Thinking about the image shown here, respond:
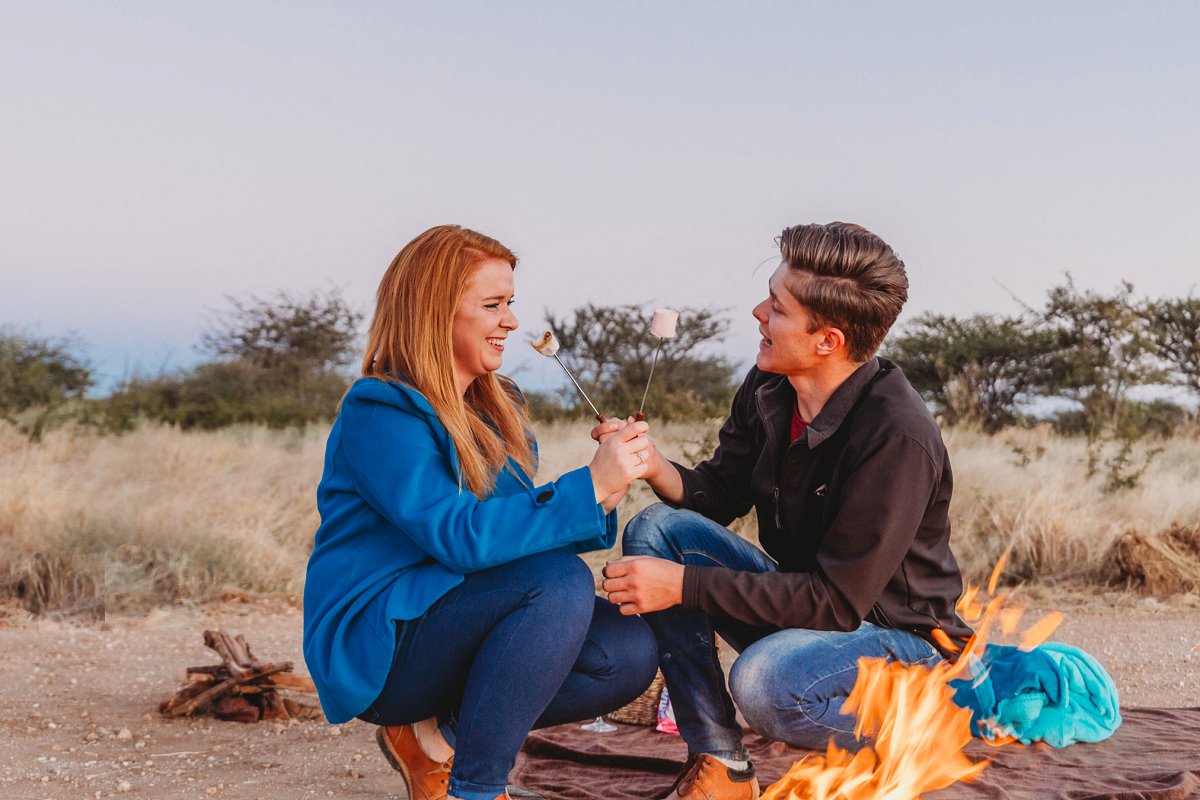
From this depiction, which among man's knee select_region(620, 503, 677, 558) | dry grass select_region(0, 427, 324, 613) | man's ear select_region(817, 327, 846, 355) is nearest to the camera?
man's ear select_region(817, 327, 846, 355)

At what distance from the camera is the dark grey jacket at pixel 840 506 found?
7.87 feet

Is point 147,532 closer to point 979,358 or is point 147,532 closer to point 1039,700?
point 1039,700

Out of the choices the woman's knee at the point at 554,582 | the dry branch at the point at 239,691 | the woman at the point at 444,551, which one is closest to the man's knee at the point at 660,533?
the woman at the point at 444,551

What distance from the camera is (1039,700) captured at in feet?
10.8

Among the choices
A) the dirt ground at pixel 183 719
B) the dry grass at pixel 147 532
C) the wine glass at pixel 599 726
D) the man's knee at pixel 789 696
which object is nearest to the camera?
the man's knee at pixel 789 696

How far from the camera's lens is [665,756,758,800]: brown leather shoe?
8.60ft

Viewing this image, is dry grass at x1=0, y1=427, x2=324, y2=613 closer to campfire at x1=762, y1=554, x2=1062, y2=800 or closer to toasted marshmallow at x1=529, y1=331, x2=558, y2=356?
toasted marshmallow at x1=529, y1=331, x2=558, y2=356

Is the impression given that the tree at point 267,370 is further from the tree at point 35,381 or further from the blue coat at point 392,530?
the blue coat at point 392,530

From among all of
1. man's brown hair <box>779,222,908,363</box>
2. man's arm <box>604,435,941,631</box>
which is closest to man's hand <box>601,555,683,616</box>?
man's arm <box>604,435,941,631</box>

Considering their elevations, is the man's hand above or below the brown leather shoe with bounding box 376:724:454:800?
above

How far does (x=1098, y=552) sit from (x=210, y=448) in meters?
6.43

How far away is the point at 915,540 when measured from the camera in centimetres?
259

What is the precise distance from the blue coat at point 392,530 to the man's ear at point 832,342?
65 centimetres

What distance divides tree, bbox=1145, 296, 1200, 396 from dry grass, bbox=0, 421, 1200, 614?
7.18 m
